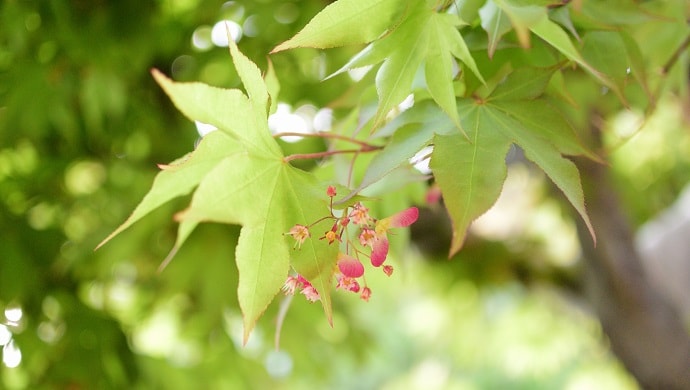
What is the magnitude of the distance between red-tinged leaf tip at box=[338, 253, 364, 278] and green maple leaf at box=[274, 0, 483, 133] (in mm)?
75

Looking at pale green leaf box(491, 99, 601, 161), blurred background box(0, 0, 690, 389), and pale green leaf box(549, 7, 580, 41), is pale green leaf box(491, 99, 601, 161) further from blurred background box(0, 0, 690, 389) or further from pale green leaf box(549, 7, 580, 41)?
blurred background box(0, 0, 690, 389)

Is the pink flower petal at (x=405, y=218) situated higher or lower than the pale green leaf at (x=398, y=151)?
lower

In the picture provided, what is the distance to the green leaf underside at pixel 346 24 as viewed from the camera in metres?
0.37

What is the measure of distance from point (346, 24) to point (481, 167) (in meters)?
0.10

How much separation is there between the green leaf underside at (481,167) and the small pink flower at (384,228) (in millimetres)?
37

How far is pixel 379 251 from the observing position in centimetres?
41

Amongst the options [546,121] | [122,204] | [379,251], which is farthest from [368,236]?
[122,204]

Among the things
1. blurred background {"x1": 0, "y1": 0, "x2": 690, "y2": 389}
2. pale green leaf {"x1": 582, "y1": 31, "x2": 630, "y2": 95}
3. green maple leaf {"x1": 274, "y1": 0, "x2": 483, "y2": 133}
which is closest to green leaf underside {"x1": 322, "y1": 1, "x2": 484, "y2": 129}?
green maple leaf {"x1": 274, "y1": 0, "x2": 483, "y2": 133}

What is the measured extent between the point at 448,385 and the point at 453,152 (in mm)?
4200

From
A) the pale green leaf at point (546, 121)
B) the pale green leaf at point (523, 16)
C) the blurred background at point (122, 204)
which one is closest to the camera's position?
the pale green leaf at point (523, 16)

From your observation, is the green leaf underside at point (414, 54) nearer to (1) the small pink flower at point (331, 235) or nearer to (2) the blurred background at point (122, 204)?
(1) the small pink flower at point (331, 235)

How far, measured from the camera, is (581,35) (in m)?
0.50

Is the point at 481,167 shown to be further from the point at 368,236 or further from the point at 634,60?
the point at 634,60

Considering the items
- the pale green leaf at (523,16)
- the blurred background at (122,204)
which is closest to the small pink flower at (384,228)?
the pale green leaf at (523,16)
